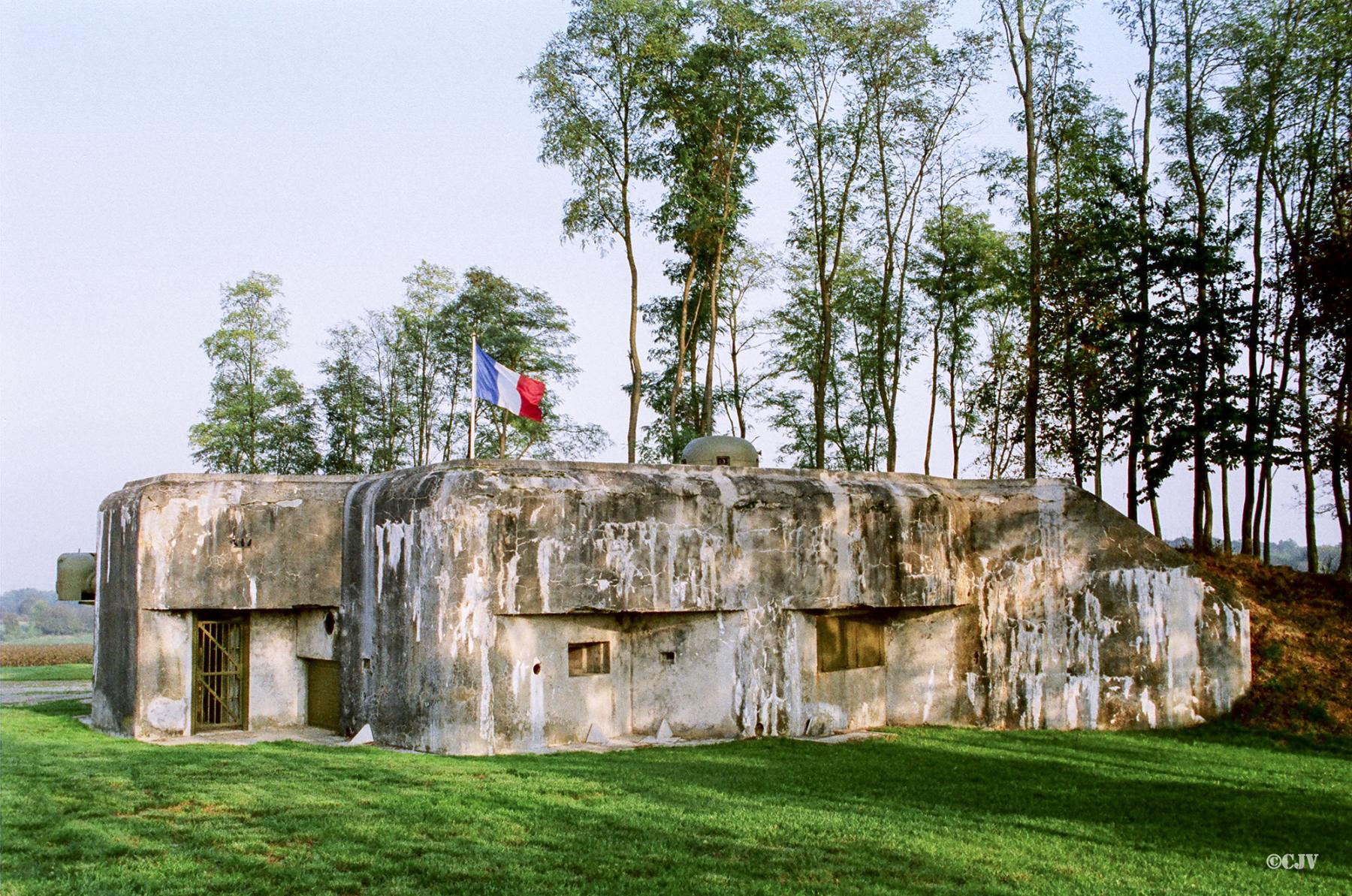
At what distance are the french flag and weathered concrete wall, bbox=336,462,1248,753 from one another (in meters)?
1.64

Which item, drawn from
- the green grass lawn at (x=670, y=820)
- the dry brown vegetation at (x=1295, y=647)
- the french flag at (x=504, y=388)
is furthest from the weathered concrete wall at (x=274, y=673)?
the dry brown vegetation at (x=1295, y=647)

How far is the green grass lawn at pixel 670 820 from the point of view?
7359mm

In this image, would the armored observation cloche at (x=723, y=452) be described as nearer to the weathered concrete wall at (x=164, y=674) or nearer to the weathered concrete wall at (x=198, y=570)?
the weathered concrete wall at (x=198, y=570)

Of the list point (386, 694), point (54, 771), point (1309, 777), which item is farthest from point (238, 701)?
point (1309, 777)

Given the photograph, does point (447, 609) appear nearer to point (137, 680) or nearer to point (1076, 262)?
point (137, 680)

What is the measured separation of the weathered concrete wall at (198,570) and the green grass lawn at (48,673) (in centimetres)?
1139

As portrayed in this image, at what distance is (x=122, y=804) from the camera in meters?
9.13

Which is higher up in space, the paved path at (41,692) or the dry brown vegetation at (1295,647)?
the dry brown vegetation at (1295,647)

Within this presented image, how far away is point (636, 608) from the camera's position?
13281mm

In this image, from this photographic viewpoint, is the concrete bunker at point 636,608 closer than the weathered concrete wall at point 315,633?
Yes

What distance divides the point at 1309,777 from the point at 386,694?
984cm

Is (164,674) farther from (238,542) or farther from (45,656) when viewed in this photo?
(45,656)

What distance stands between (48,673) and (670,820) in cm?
2303

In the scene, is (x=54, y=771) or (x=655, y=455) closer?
(x=54, y=771)
